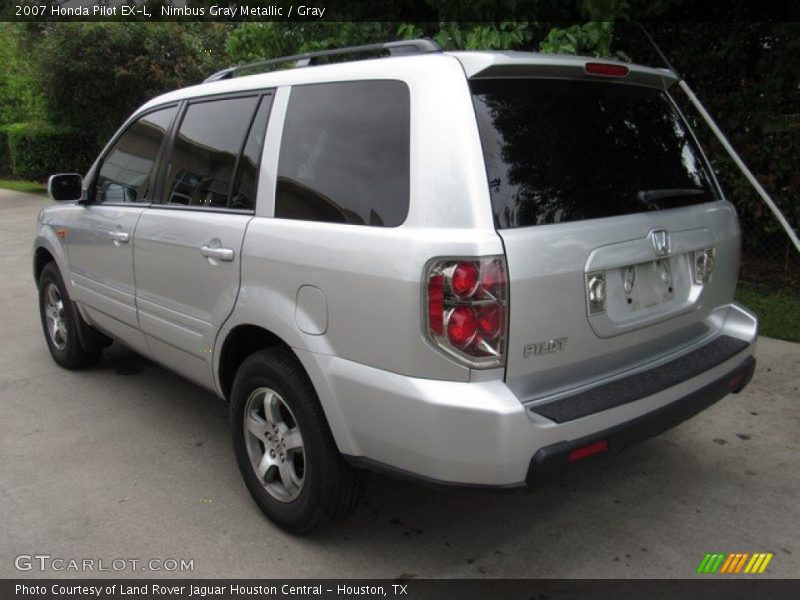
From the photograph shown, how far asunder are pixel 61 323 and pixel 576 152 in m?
4.12

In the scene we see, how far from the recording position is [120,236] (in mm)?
4141

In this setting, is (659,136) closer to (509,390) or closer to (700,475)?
(509,390)

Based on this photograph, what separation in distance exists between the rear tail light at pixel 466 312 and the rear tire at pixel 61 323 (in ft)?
11.4

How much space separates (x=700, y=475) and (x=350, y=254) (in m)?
2.24

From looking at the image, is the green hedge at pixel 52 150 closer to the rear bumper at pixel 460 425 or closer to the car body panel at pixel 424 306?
the car body panel at pixel 424 306

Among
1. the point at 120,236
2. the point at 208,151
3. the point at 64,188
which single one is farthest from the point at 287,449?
the point at 64,188

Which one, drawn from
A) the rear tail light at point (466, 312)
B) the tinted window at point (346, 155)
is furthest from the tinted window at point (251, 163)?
the rear tail light at point (466, 312)

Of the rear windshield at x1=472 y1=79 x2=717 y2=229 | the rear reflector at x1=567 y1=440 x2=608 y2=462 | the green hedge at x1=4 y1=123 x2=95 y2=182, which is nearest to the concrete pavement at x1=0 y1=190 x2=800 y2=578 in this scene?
the rear reflector at x1=567 y1=440 x2=608 y2=462

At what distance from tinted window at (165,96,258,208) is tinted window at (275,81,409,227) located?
40cm

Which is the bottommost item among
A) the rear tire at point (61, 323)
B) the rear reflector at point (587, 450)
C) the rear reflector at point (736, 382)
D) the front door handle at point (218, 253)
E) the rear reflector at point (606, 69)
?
the rear tire at point (61, 323)

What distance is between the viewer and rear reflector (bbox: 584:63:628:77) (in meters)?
2.84

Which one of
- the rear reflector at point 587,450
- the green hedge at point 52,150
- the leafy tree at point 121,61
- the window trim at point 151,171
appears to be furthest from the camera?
the green hedge at point 52,150

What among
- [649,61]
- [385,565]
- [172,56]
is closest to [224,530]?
[385,565]

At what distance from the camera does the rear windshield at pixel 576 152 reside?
2.56m
